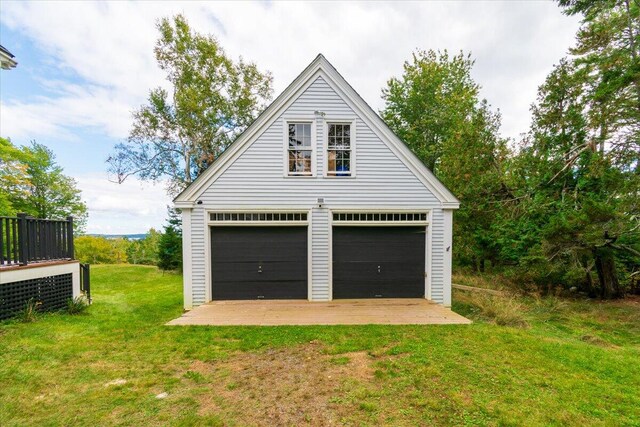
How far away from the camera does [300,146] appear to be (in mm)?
8039

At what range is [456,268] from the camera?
51.2 feet

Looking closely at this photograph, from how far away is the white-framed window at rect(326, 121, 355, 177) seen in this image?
8.05 metres

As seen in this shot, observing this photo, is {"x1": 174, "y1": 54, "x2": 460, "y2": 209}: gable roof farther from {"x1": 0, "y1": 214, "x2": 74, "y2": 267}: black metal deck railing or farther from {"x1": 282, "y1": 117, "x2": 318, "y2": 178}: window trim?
{"x1": 0, "y1": 214, "x2": 74, "y2": 267}: black metal deck railing

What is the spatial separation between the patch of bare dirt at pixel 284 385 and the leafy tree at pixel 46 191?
2937 centimetres

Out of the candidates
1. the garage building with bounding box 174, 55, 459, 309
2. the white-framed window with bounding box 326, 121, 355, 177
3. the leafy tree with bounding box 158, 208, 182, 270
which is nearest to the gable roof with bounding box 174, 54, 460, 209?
the garage building with bounding box 174, 55, 459, 309

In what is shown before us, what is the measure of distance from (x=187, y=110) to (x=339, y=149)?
12607mm

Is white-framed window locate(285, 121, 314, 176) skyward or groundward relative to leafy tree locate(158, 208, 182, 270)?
skyward

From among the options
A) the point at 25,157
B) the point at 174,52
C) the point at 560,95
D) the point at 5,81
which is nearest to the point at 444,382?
the point at 560,95

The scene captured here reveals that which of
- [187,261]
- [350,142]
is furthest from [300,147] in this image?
[187,261]

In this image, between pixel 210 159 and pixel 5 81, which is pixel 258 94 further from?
pixel 5 81

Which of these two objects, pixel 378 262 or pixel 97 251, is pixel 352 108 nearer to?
pixel 378 262

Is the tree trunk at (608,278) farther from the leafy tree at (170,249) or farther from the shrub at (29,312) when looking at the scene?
the leafy tree at (170,249)

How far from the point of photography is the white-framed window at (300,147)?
315 inches

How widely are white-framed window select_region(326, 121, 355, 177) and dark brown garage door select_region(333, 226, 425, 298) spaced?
1790mm
